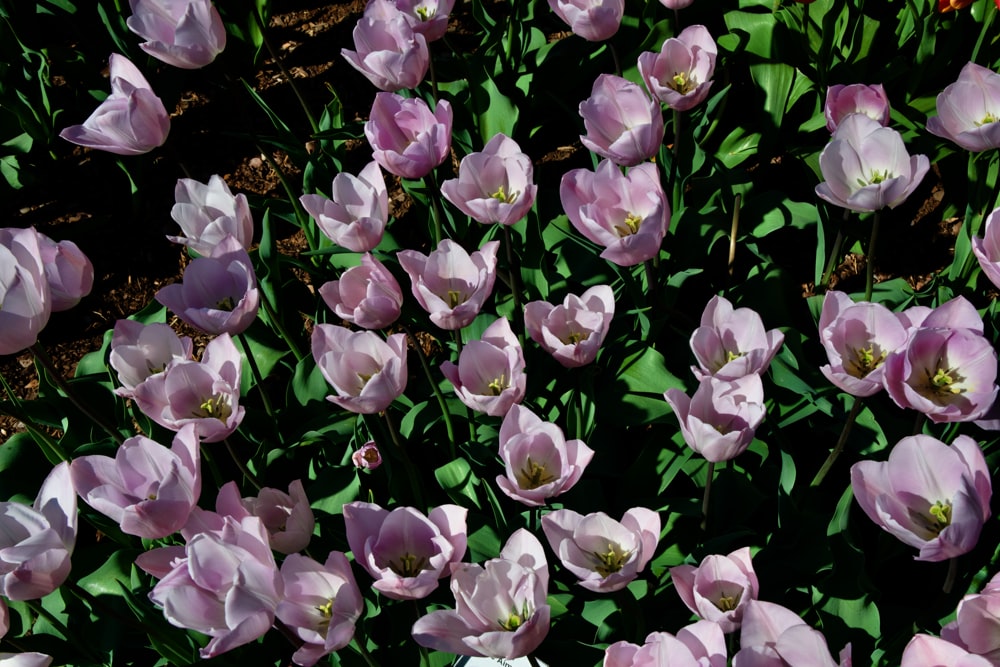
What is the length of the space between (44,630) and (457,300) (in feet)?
3.40

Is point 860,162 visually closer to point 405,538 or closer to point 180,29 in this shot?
point 405,538

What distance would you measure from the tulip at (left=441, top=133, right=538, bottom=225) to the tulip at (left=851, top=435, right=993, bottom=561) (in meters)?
0.84

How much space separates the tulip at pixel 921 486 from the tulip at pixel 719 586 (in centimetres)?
21

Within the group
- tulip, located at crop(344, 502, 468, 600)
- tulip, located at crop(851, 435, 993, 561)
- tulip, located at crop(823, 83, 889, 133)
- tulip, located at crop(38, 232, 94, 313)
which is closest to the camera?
tulip, located at crop(851, 435, 993, 561)

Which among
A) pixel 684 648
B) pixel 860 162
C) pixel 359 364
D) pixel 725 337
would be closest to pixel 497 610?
pixel 684 648

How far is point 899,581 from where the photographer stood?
1957 millimetres

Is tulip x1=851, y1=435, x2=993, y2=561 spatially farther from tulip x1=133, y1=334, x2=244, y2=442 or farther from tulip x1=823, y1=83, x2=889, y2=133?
tulip x1=133, y1=334, x2=244, y2=442

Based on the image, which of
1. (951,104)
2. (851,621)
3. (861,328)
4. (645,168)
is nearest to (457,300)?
(645,168)

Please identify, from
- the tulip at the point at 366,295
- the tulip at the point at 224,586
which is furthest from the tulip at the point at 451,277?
the tulip at the point at 224,586

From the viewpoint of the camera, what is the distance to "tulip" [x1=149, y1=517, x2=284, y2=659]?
137cm

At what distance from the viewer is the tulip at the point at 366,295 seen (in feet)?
5.68

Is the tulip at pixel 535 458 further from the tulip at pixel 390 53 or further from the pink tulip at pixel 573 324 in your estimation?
the tulip at pixel 390 53

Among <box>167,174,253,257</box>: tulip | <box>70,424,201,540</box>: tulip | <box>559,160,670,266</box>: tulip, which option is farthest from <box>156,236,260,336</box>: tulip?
<box>559,160,670,266</box>: tulip

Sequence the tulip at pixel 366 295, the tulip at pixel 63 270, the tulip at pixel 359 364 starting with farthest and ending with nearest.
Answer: the tulip at pixel 63 270 < the tulip at pixel 366 295 < the tulip at pixel 359 364
